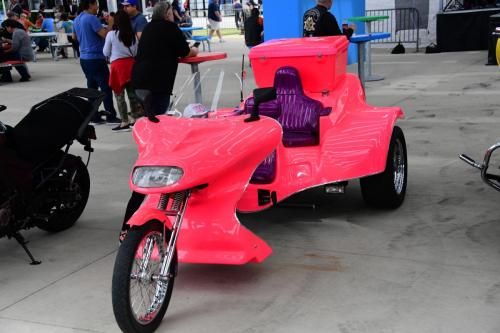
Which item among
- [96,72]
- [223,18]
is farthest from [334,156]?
[223,18]

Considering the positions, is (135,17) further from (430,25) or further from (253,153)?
(430,25)

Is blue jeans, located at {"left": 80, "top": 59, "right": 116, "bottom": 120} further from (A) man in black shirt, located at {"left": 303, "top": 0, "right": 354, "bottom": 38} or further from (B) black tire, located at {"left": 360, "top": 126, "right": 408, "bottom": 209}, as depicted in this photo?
(B) black tire, located at {"left": 360, "top": 126, "right": 408, "bottom": 209}

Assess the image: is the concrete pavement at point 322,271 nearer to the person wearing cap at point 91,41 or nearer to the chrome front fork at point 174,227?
the chrome front fork at point 174,227

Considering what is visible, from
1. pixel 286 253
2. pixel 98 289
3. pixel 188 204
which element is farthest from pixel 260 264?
pixel 98 289

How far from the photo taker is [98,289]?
4.24m

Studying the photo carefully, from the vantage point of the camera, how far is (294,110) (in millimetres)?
5395

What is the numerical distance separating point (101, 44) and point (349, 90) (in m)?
4.84

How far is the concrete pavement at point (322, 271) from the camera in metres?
3.68

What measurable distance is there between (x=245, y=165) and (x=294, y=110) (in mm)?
1514

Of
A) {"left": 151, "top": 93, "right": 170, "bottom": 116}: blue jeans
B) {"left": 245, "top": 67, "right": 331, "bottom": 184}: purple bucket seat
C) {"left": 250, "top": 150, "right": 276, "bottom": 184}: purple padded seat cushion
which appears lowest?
{"left": 250, "top": 150, "right": 276, "bottom": 184}: purple padded seat cushion

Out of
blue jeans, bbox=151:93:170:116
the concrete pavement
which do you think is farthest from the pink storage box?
blue jeans, bbox=151:93:170:116

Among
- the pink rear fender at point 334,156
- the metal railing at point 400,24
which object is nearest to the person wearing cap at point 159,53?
the pink rear fender at point 334,156

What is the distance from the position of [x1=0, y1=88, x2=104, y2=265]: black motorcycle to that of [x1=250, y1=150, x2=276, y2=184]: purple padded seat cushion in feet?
4.77

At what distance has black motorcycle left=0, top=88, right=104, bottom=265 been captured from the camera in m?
4.76
